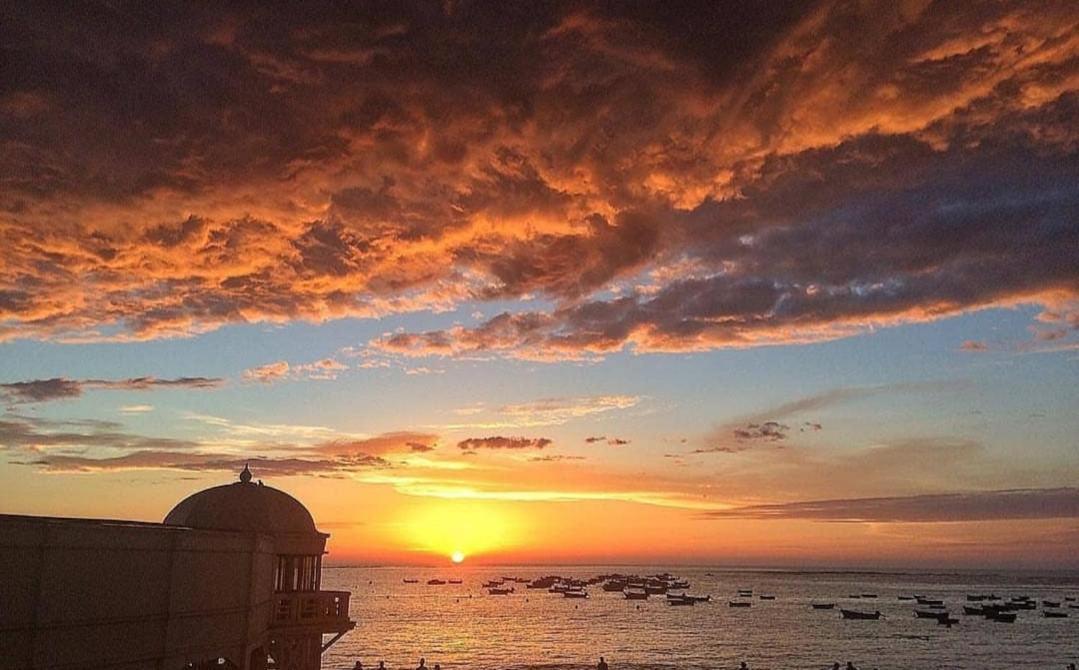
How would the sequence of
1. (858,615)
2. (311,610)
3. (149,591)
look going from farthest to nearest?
1. (858,615)
2. (311,610)
3. (149,591)

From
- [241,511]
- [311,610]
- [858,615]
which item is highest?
[241,511]

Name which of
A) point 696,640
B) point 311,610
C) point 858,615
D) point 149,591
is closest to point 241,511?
point 311,610

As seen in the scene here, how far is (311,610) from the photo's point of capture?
3086cm

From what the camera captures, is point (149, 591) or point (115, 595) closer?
point (115, 595)

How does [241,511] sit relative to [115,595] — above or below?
above

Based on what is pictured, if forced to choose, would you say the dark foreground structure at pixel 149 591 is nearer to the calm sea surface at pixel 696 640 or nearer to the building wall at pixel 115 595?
the building wall at pixel 115 595

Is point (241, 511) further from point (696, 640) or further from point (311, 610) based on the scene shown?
point (696, 640)

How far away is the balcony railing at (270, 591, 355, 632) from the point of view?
1174 inches

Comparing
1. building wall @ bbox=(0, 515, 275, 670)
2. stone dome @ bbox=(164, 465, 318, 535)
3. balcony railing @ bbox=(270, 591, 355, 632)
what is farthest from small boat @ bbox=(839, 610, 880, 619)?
building wall @ bbox=(0, 515, 275, 670)

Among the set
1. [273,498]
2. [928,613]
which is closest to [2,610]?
[273,498]

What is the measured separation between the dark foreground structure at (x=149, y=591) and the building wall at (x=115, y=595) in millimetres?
21

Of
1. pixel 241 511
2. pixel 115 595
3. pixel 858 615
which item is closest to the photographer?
pixel 115 595

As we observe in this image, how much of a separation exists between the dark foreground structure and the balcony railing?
0.08m

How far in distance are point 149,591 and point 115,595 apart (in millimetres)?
1131
